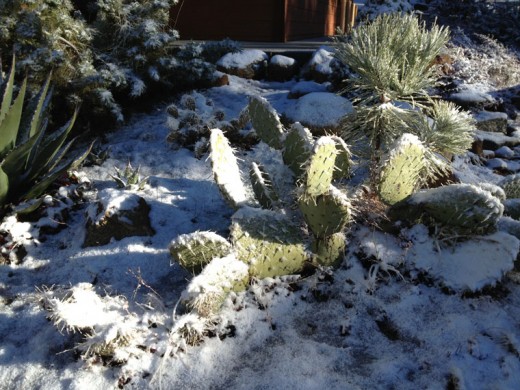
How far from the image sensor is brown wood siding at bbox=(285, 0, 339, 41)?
28.3ft

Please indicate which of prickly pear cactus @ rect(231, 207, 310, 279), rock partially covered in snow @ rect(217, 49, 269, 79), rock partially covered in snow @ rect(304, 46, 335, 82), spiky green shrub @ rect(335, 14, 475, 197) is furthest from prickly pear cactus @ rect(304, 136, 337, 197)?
rock partially covered in snow @ rect(217, 49, 269, 79)

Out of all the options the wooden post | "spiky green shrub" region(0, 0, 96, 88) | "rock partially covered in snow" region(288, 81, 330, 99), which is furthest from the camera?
the wooden post

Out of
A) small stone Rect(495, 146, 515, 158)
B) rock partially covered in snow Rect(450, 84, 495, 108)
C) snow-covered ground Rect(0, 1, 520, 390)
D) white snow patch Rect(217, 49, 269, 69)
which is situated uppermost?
white snow patch Rect(217, 49, 269, 69)

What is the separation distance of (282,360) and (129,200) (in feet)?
4.98

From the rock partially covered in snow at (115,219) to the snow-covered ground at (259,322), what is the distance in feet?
0.09

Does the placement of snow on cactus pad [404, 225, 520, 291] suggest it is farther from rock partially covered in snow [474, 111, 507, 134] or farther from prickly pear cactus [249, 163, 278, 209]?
rock partially covered in snow [474, 111, 507, 134]

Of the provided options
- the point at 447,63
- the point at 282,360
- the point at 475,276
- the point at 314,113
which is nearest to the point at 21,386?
the point at 282,360

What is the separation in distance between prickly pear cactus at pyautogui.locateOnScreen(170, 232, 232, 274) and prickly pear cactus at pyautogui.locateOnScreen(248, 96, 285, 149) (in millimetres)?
979

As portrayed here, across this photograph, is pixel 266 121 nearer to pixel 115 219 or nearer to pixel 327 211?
pixel 327 211

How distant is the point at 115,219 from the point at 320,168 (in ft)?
4.69

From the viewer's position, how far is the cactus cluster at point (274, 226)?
1.90 m

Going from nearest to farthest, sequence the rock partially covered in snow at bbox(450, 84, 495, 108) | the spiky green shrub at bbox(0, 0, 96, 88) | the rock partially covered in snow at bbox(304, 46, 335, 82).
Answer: the spiky green shrub at bbox(0, 0, 96, 88) < the rock partially covered in snow at bbox(450, 84, 495, 108) < the rock partially covered in snow at bbox(304, 46, 335, 82)

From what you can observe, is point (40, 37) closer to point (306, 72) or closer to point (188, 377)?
point (188, 377)

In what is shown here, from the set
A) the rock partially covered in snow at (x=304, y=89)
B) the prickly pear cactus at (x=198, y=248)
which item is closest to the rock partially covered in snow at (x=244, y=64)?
the rock partially covered in snow at (x=304, y=89)
